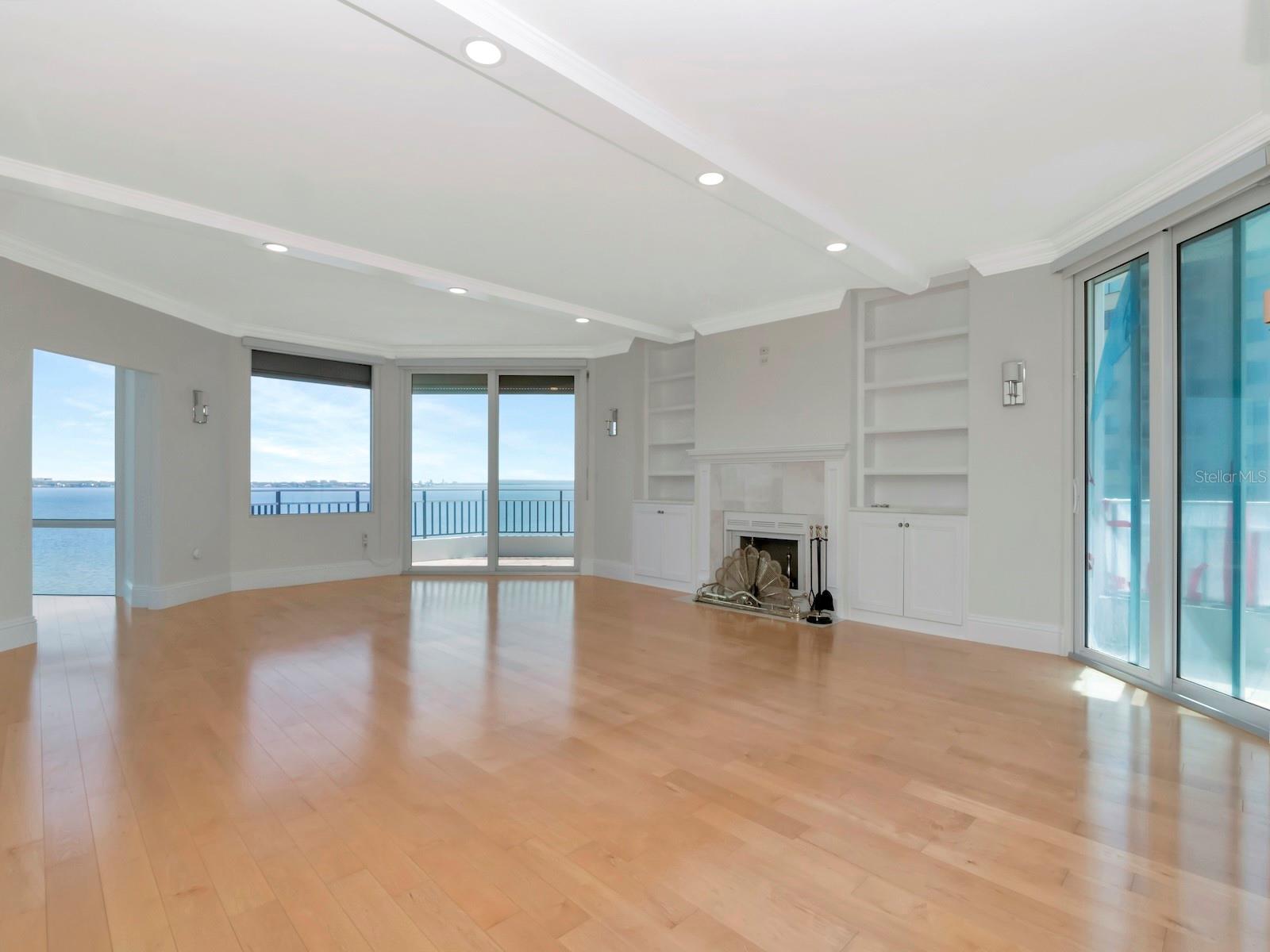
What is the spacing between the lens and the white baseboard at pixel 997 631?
4.32m

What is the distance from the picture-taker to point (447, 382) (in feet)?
26.0

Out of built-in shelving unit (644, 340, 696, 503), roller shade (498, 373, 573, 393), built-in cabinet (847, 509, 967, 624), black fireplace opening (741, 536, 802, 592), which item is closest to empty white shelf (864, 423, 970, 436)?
built-in cabinet (847, 509, 967, 624)

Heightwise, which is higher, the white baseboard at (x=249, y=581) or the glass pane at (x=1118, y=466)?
the glass pane at (x=1118, y=466)

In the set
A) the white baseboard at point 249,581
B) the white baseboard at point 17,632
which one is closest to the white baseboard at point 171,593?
the white baseboard at point 249,581

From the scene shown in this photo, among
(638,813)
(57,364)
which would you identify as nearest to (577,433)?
(57,364)

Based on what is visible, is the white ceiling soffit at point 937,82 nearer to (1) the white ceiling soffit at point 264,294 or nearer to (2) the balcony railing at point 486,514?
(1) the white ceiling soffit at point 264,294

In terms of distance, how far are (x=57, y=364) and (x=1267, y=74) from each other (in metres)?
9.21

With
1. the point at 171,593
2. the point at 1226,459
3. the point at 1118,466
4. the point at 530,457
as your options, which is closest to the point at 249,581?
the point at 171,593

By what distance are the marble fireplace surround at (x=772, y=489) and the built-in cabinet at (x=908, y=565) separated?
0.15 metres

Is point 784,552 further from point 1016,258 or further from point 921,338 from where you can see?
point 1016,258

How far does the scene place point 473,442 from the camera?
7895 mm

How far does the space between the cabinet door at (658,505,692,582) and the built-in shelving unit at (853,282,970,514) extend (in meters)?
1.89

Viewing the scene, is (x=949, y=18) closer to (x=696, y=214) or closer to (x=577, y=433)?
(x=696, y=214)

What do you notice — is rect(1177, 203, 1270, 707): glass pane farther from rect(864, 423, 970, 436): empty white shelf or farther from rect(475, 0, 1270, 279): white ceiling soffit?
rect(864, 423, 970, 436): empty white shelf
